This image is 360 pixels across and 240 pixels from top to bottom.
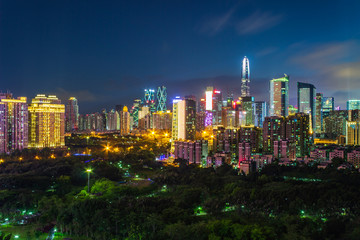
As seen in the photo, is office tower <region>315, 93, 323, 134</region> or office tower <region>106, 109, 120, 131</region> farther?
office tower <region>106, 109, 120, 131</region>

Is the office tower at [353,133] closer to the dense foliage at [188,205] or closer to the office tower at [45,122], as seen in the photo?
the dense foliage at [188,205]

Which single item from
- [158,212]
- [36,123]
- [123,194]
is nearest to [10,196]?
[123,194]

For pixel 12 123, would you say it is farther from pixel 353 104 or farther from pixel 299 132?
pixel 353 104

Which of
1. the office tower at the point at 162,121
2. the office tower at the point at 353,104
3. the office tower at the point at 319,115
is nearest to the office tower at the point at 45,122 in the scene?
the office tower at the point at 162,121

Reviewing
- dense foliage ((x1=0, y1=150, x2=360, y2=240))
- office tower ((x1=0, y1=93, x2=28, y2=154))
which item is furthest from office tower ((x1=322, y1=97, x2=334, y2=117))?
office tower ((x1=0, y1=93, x2=28, y2=154))

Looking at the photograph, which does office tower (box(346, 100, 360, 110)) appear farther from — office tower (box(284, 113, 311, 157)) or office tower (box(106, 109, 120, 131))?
office tower (box(106, 109, 120, 131))

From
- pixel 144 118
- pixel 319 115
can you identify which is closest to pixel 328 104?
pixel 319 115

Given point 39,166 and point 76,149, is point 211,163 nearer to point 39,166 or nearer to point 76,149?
point 39,166
